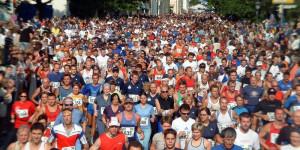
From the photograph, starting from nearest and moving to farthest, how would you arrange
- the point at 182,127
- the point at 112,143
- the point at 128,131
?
1. the point at 112,143
2. the point at 182,127
3. the point at 128,131

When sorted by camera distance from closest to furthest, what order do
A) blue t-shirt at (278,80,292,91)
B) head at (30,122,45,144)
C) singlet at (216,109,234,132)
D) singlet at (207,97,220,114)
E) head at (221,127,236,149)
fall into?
head at (221,127,236,149), head at (30,122,45,144), singlet at (216,109,234,132), singlet at (207,97,220,114), blue t-shirt at (278,80,292,91)

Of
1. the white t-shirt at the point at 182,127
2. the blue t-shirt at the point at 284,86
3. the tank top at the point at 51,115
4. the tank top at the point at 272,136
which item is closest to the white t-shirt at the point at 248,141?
the tank top at the point at 272,136

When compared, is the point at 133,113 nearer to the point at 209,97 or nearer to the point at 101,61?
the point at 209,97

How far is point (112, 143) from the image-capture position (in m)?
7.10

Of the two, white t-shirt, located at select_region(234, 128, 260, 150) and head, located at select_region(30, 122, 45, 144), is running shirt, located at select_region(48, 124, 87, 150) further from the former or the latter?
white t-shirt, located at select_region(234, 128, 260, 150)

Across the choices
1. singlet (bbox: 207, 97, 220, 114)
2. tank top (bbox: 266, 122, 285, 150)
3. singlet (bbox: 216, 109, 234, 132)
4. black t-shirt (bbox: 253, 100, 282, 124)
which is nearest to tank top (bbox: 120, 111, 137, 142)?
singlet (bbox: 216, 109, 234, 132)

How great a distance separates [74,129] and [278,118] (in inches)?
127

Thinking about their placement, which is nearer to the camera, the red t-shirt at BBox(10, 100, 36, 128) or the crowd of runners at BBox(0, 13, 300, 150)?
the crowd of runners at BBox(0, 13, 300, 150)

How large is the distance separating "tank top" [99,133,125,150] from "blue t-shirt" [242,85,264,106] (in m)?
3.94

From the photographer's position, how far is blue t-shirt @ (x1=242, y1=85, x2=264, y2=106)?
1019cm

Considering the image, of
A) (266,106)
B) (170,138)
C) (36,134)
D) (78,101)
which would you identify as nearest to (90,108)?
(78,101)

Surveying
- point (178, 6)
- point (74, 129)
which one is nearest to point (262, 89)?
point (74, 129)

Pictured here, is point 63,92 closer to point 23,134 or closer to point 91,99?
point 91,99

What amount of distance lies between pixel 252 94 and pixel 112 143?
13.8ft
